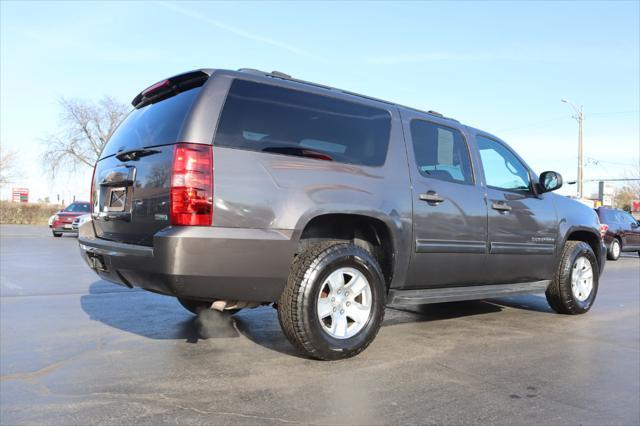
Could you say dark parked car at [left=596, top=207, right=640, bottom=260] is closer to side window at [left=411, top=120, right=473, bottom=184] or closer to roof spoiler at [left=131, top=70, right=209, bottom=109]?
side window at [left=411, top=120, right=473, bottom=184]

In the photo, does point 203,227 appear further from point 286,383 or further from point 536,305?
point 536,305

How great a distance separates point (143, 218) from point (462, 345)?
2.72 metres

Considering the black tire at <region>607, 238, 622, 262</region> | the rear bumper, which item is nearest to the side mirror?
the rear bumper

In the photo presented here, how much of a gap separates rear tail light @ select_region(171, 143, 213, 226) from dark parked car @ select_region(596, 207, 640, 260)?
1657 centimetres

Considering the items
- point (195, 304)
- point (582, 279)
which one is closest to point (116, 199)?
point (195, 304)

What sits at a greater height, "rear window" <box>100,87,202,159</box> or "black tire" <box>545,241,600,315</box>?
"rear window" <box>100,87,202,159</box>

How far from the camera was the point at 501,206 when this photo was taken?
5.13m

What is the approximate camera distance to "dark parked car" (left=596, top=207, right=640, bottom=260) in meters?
17.1

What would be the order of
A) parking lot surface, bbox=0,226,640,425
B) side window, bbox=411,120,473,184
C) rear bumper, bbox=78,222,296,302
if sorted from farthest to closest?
side window, bbox=411,120,473,184 < rear bumper, bbox=78,222,296,302 < parking lot surface, bbox=0,226,640,425

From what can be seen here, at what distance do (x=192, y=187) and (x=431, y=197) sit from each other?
6.89ft

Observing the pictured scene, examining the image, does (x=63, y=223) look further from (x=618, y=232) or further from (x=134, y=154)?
(x=618, y=232)

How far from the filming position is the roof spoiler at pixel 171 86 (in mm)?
3652

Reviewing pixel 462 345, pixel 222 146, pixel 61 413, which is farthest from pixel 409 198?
pixel 61 413

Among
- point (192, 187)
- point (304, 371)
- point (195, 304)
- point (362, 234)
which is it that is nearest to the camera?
point (192, 187)
